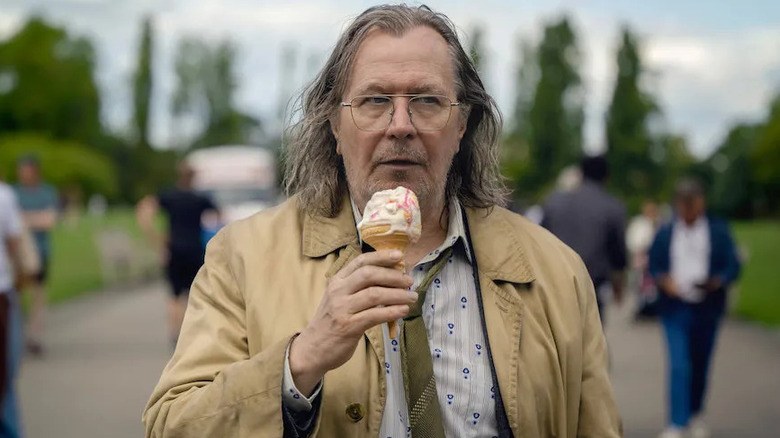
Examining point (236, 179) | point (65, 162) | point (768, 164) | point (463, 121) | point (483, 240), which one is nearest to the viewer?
point (483, 240)

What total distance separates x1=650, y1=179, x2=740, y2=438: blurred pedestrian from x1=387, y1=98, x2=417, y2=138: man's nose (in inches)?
254

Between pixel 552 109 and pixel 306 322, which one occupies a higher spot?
pixel 306 322

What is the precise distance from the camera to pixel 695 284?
8773 mm

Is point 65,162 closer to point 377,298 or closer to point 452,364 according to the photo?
point 452,364

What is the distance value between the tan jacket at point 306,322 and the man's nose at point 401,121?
30 cm

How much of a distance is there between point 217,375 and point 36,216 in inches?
433

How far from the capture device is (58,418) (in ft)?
29.4

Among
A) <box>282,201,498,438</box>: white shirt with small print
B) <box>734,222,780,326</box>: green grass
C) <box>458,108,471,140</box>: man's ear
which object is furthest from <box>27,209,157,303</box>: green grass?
<box>282,201,498,438</box>: white shirt with small print

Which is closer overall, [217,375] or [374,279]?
[374,279]

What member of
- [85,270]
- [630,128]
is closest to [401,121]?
[85,270]

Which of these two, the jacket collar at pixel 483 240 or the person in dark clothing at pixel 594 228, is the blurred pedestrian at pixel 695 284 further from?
the jacket collar at pixel 483 240

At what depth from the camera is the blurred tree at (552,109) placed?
75.7 metres

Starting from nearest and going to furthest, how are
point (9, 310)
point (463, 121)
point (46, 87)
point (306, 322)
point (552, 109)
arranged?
1. point (306, 322)
2. point (463, 121)
3. point (9, 310)
4. point (552, 109)
5. point (46, 87)

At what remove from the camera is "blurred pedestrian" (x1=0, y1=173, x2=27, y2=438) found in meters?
6.50
